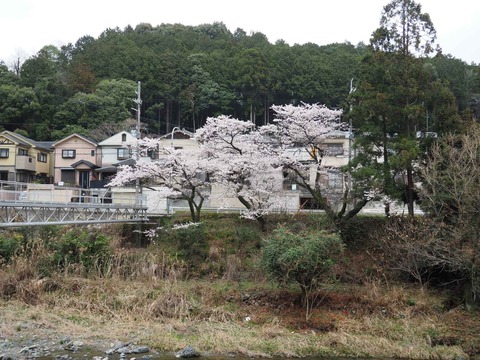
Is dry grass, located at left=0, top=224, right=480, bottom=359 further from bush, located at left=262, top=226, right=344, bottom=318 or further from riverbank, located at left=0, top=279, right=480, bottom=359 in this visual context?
bush, located at left=262, top=226, right=344, bottom=318

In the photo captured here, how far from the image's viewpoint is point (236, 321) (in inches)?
612

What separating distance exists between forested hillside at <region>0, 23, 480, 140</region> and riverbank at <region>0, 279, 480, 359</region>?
30.8 meters

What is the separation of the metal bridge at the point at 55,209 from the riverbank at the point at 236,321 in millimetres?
2890

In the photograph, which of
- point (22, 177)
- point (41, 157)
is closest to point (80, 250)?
point (22, 177)

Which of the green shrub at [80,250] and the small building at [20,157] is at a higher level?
the small building at [20,157]

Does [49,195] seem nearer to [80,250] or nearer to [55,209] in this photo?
[55,209]

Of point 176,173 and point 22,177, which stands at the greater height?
point 22,177

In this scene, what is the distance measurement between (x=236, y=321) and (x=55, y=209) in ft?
30.5

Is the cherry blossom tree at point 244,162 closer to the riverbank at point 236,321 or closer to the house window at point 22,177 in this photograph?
the riverbank at point 236,321

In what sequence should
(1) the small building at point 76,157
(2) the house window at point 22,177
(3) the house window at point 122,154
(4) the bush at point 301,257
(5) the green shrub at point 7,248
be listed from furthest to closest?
(2) the house window at point 22,177
(1) the small building at point 76,157
(3) the house window at point 122,154
(5) the green shrub at point 7,248
(4) the bush at point 301,257

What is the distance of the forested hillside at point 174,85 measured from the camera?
4622 cm

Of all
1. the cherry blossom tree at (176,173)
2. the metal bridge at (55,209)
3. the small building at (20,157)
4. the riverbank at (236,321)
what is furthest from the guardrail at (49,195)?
the small building at (20,157)

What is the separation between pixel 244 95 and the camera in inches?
1892

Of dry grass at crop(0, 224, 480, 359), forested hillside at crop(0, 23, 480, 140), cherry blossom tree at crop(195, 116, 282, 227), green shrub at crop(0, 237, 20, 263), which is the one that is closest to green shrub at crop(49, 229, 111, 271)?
dry grass at crop(0, 224, 480, 359)
